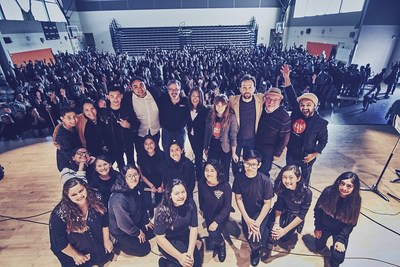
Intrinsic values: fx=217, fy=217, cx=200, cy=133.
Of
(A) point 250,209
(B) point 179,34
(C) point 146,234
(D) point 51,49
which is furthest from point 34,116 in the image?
(B) point 179,34

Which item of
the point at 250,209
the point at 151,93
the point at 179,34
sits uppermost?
the point at 179,34

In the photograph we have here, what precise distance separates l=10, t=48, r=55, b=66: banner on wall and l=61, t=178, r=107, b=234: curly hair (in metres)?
13.7

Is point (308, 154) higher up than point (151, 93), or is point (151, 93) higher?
point (151, 93)

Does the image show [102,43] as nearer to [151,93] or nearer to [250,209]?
[151,93]

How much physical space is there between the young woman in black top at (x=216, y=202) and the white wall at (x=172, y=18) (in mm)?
20957

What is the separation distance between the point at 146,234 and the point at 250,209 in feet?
4.26

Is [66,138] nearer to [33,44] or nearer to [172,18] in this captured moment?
[33,44]

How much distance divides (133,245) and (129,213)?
1.32 feet

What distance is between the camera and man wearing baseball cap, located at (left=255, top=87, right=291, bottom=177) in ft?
8.93

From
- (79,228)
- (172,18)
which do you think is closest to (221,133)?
(79,228)

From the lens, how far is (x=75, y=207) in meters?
1.97

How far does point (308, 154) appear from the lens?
2867mm

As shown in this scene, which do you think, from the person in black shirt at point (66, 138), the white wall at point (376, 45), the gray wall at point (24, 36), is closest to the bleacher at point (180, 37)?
the gray wall at point (24, 36)

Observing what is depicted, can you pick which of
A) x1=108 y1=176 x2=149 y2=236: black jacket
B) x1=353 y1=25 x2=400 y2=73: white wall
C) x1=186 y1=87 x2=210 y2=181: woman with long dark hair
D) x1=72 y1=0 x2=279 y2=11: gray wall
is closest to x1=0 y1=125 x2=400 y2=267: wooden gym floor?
x1=108 y1=176 x2=149 y2=236: black jacket
